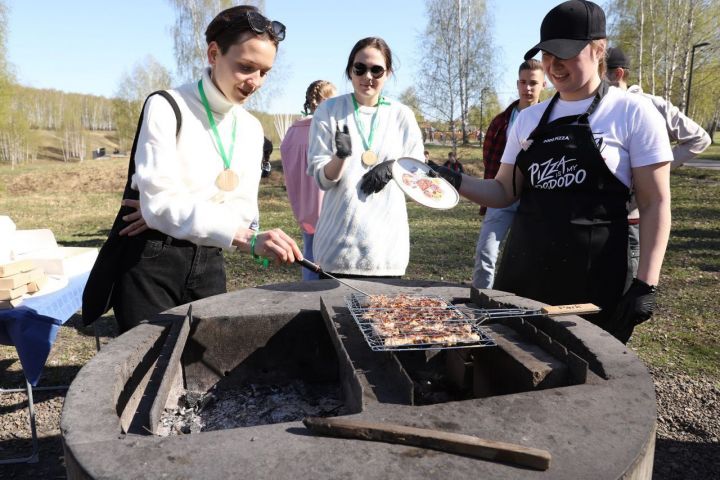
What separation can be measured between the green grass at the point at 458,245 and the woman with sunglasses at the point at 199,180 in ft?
9.08

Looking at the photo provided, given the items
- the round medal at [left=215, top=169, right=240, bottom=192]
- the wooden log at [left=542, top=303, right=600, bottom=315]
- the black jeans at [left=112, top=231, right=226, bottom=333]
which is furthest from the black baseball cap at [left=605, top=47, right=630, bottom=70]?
the black jeans at [left=112, top=231, right=226, bottom=333]

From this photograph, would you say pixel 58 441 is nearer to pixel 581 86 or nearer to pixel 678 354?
pixel 581 86

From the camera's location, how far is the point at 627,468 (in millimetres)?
1212

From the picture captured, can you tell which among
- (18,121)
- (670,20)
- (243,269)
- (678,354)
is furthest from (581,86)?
(18,121)

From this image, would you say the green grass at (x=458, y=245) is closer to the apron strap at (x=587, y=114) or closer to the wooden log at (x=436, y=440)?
the apron strap at (x=587, y=114)

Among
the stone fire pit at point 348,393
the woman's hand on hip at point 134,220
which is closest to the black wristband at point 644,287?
the stone fire pit at point 348,393

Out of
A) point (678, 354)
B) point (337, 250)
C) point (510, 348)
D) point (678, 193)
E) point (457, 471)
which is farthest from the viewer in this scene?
point (678, 193)

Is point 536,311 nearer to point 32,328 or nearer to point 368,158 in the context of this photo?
point 368,158

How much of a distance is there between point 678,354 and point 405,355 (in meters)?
3.11

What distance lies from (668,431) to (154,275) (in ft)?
10.0

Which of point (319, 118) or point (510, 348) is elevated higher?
point (319, 118)

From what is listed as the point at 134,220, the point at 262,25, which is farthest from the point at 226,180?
the point at 262,25

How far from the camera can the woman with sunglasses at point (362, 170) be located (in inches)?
114

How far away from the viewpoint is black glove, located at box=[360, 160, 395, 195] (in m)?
2.74
